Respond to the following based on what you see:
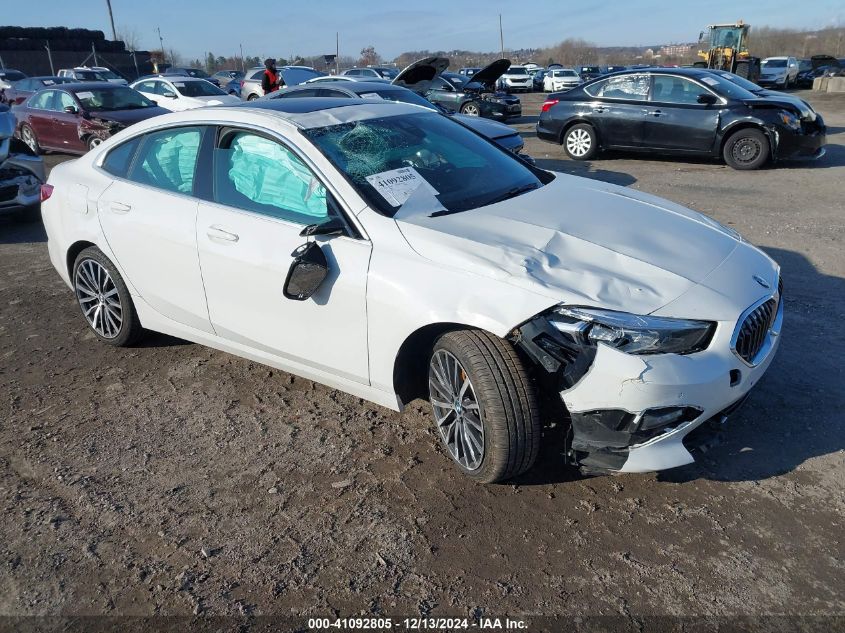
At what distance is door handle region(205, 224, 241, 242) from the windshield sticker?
0.81 meters

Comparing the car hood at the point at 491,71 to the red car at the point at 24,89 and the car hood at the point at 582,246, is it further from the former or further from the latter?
the red car at the point at 24,89

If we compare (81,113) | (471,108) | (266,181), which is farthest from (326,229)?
(471,108)

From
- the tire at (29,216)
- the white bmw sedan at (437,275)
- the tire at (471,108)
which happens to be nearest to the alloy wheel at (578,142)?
the tire at (471,108)

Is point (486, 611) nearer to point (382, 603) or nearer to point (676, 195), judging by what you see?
point (382, 603)

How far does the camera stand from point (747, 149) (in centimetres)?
1087

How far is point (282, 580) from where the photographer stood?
2744mm

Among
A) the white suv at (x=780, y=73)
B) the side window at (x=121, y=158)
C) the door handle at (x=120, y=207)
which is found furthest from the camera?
the white suv at (x=780, y=73)

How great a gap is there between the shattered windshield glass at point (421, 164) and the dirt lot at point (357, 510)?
4.05ft

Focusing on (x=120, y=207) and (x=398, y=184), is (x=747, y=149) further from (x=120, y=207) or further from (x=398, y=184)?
(x=120, y=207)

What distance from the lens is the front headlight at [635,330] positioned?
111 inches

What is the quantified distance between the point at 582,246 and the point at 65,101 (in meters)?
12.9

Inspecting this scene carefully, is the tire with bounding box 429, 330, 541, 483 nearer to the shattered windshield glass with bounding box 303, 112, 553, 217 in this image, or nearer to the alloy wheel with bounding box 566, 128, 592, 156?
the shattered windshield glass with bounding box 303, 112, 553, 217

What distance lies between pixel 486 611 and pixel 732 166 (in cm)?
1035

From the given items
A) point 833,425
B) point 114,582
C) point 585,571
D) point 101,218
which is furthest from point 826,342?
point 101,218
